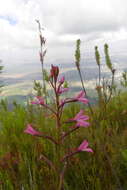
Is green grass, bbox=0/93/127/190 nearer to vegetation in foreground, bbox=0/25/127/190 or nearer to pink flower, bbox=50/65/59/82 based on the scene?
vegetation in foreground, bbox=0/25/127/190

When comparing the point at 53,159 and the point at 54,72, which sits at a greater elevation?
the point at 54,72

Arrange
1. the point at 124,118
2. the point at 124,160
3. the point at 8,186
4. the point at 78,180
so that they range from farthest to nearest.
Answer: the point at 124,118
the point at 124,160
the point at 78,180
the point at 8,186

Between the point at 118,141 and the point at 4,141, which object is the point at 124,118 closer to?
the point at 118,141

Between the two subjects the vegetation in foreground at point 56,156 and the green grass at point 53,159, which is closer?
the vegetation in foreground at point 56,156

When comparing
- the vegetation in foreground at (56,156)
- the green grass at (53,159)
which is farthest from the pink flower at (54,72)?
the green grass at (53,159)

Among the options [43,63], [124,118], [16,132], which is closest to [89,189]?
[16,132]

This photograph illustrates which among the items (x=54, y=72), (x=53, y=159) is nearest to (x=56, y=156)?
(x=53, y=159)

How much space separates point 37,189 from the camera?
1.76 metres

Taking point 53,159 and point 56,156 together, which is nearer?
point 56,156

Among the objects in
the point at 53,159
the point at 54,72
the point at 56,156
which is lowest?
the point at 53,159

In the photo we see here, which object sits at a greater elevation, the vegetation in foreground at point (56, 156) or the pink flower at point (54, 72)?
the pink flower at point (54, 72)

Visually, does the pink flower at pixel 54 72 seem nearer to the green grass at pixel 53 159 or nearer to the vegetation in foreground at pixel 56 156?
the vegetation in foreground at pixel 56 156

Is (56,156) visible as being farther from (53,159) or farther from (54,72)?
(54,72)

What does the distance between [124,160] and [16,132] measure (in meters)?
1.21
